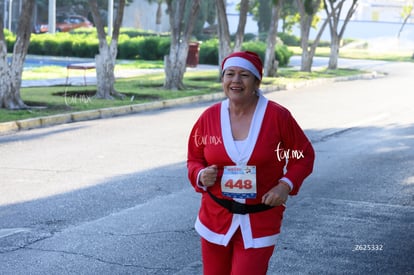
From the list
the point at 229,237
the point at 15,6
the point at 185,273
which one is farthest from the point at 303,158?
the point at 15,6

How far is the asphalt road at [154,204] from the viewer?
23.1 ft

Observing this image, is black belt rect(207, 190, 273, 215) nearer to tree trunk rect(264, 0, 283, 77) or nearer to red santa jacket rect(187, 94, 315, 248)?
red santa jacket rect(187, 94, 315, 248)

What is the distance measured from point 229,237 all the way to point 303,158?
548mm

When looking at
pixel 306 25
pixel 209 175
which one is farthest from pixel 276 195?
pixel 306 25

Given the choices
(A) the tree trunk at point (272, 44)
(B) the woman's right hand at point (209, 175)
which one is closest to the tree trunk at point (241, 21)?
(A) the tree trunk at point (272, 44)

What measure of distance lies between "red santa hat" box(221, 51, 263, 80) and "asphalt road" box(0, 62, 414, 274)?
8.54 ft

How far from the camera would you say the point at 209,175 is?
4.28 m

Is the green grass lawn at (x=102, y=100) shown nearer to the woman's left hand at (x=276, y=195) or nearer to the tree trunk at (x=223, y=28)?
the tree trunk at (x=223, y=28)

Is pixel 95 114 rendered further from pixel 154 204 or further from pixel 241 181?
pixel 241 181

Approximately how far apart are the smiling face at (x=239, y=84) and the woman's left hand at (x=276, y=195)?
0.47 m

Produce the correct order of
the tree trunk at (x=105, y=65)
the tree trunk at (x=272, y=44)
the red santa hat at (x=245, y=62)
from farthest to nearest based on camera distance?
the tree trunk at (x=272, y=44) < the tree trunk at (x=105, y=65) < the red santa hat at (x=245, y=62)

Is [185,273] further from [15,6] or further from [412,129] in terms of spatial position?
[15,6]

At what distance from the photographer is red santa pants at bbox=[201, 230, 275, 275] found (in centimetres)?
426

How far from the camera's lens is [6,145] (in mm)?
13375
